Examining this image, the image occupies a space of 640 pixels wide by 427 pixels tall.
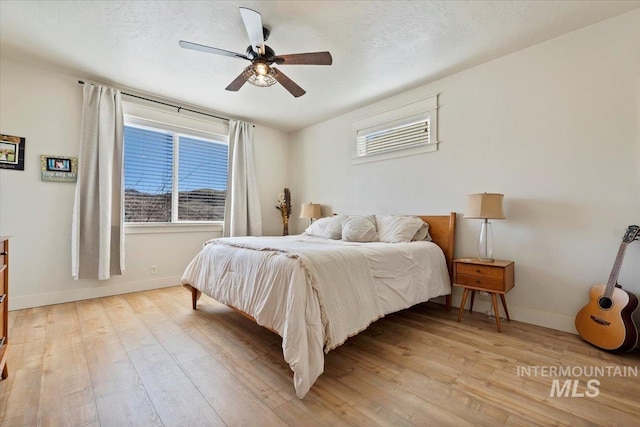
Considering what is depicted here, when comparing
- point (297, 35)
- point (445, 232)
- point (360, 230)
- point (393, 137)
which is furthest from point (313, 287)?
point (393, 137)

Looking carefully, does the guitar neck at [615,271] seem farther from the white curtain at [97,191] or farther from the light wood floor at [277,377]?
the white curtain at [97,191]

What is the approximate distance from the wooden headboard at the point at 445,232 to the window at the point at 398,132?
2.68 feet

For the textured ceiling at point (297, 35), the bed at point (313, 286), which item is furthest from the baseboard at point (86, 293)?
the textured ceiling at point (297, 35)

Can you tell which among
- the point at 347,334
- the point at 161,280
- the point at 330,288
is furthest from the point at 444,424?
the point at 161,280

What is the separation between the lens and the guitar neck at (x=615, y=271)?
2.03 m

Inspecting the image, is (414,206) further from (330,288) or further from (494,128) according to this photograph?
(330,288)

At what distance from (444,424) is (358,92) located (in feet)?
11.0

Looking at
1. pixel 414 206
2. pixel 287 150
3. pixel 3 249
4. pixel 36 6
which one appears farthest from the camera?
pixel 287 150

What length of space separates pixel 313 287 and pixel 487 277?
5.58ft

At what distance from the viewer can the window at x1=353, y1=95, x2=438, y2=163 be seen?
3297 mm

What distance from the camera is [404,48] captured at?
2580 millimetres

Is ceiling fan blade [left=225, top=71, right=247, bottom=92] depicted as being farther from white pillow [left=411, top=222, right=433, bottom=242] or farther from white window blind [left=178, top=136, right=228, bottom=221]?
white pillow [left=411, top=222, right=433, bottom=242]

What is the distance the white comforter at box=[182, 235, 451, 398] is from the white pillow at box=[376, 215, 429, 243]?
0.87 ft

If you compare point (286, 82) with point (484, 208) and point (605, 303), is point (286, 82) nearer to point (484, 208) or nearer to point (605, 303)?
point (484, 208)
